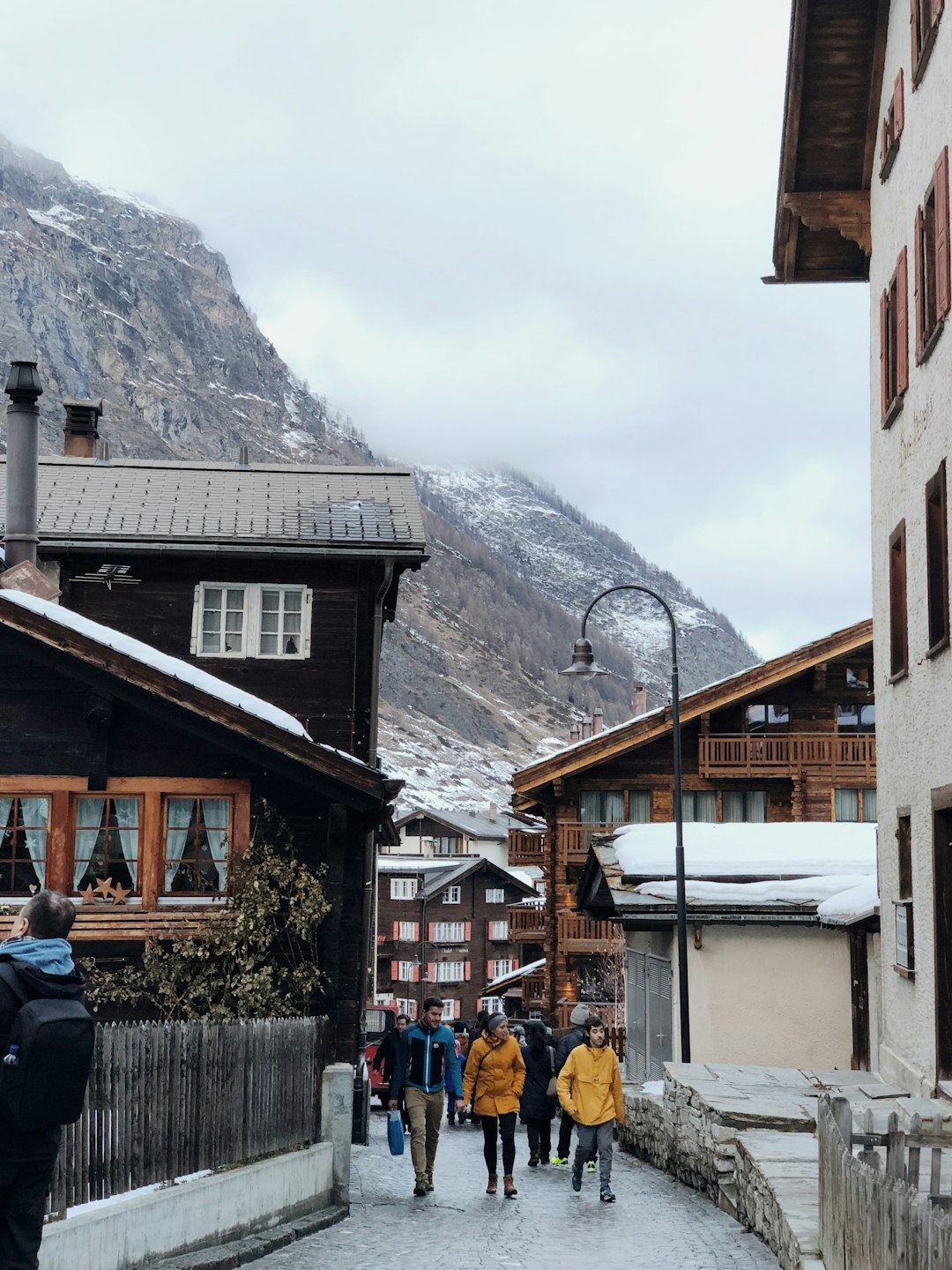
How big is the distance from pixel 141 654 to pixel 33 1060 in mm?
11329

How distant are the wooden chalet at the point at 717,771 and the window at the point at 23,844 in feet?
72.9

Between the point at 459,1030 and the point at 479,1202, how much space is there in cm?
4426

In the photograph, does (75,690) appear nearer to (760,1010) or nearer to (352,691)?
(352,691)

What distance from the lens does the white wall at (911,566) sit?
1298 centimetres

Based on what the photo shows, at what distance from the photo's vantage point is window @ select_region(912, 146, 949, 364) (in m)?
12.6

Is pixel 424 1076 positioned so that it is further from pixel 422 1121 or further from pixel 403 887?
pixel 403 887

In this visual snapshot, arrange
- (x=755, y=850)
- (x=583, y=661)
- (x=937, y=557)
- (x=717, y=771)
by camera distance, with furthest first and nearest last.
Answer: (x=717, y=771) → (x=755, y=850) → (x=583, y=661) → (x=937, y=557)

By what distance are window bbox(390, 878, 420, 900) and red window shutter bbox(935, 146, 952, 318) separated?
66943 mm

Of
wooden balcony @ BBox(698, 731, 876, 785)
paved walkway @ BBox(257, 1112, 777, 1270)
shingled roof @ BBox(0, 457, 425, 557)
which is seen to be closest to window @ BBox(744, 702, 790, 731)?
wooden balcony @ BBox(698, 731, 876, 785)

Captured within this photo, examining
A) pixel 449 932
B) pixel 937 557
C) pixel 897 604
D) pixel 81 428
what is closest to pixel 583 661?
pixel 897 604

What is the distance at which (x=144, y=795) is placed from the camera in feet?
57.5

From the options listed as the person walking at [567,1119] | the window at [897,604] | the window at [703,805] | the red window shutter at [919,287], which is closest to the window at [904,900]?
the window at [897,604]

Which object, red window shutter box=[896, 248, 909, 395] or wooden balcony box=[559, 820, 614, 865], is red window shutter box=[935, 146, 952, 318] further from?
wooden balcony box=[559, 820, 614, 865]

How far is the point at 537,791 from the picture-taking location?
1588 inches
